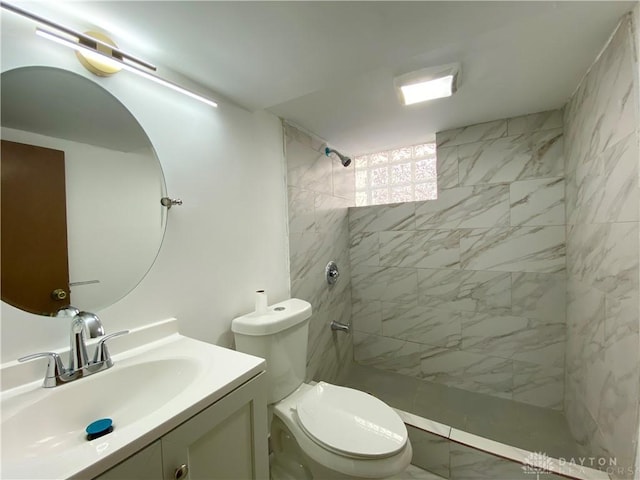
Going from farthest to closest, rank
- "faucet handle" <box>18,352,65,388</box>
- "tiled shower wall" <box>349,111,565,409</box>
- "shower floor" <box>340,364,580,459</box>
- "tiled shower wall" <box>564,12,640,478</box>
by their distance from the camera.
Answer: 1. "tiled shower wall" <box>349,111,565,409</box>
2. "shower floor" <box>340,364,580,459</box>
3. "tiled shower wall" <box>564,12,640,478</box>
4. "faucet handle" <box>18,352,65,388</box>

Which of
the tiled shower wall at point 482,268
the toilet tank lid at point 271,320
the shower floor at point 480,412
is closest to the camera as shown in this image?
the toilet tank lid at point 271,320

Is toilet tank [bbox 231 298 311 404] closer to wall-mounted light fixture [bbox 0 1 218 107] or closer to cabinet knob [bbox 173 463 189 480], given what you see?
cabinet knob [bbox 173 463 189 480]

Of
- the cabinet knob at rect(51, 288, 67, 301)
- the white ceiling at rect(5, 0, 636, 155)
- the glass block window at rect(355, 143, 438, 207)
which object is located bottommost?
the cabinet knob at rect(51, 288, 67, 301)

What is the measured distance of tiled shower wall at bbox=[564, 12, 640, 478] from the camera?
945mm

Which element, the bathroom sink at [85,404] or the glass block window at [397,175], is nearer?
the bathroom sink at [85,404]

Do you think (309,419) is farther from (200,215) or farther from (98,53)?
(98,53)

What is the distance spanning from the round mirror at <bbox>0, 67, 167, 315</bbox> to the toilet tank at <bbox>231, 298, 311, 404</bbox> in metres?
0.50

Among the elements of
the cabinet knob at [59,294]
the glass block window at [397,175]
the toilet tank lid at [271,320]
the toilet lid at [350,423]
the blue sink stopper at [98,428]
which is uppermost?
the glass block window at [397,175]

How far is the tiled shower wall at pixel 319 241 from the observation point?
175 cm

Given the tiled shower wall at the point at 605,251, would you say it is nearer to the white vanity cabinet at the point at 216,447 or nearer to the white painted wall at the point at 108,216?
the white vanity cabinet at the point at 216,447

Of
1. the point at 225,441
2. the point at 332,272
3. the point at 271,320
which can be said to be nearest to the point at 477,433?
the point at 332,272

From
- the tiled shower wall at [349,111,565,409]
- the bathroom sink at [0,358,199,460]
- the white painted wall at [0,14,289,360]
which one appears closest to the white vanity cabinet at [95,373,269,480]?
the bathroom sink at [0,358,199,460]

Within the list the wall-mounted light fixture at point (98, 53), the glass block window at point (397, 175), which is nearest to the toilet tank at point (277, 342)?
the wall-mounted light fixture at point (98, 53)

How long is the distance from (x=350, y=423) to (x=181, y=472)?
70 centimetres
